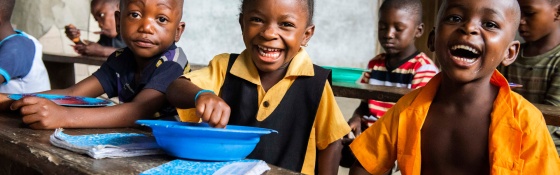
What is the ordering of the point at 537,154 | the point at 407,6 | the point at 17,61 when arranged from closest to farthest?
the point at 537,154 < the point at 17,61 < the point at 407,6

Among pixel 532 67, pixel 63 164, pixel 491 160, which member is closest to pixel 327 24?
pixel 532 67

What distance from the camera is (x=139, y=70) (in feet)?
7.36

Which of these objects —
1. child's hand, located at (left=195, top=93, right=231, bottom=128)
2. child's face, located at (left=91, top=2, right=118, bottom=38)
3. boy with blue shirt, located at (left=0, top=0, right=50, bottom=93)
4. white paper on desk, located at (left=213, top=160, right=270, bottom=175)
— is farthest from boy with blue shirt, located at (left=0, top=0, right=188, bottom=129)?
child's face, located at (left=91, top=2, right=118, bottom=38)

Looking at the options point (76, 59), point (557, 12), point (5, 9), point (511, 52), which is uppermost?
point (557, 12)

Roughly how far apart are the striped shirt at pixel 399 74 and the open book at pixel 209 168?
6.47ft

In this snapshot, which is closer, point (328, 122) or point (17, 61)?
point (328, 122)

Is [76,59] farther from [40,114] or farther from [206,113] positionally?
[206,113]

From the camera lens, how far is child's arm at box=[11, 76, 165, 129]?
1.64 meters

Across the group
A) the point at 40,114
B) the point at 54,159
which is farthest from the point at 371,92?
the point at 54,159

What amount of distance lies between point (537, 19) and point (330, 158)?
4.58 feet

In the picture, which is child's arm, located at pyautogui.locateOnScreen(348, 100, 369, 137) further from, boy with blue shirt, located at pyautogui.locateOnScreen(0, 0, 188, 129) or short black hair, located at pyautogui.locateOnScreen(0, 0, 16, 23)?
short black hair, located at pyautogui.locateOnScreen(0, 0, 16, 23)

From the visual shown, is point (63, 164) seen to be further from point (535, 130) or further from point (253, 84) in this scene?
point (535, 130)

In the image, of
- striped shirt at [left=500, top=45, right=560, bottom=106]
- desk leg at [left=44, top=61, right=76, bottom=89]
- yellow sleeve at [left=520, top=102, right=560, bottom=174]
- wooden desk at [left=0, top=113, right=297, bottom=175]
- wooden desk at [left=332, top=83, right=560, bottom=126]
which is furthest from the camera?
desk leg at [left=44, top=61, right=76, bottom=89]

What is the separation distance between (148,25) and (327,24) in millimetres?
4984
